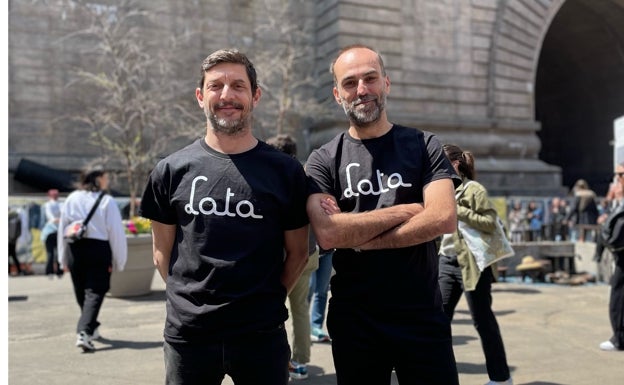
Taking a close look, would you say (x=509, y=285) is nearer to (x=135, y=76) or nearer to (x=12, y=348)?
(x=12, y=348)

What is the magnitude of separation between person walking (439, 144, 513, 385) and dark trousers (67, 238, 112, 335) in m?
3.60

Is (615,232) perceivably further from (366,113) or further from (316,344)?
(366,113)

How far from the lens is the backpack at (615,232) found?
20.9 feet

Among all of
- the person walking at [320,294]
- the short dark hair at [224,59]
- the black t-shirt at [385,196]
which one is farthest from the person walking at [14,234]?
the black t-shirt at [385,196]

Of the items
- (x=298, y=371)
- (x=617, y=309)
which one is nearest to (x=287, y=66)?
(x=617, y=309)

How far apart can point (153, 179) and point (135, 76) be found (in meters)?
16.2

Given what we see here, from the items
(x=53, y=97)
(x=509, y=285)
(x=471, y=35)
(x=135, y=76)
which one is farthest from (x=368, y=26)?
(x=509, y=285)

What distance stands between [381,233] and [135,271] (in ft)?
25.2

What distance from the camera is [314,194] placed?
9.20ft

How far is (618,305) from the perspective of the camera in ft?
20.9

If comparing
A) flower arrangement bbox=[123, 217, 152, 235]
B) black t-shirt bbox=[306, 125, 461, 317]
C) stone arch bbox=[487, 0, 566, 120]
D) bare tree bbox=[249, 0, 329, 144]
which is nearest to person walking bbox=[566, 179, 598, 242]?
stone arch bbox=[487, 0, 566, 120]

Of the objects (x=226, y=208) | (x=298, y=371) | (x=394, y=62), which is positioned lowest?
(x=298, y=371)

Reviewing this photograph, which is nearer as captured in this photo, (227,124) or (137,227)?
(227,124)

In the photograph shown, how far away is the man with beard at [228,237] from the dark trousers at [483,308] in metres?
2.46
